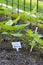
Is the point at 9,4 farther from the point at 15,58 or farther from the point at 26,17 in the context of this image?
the point at 15,58

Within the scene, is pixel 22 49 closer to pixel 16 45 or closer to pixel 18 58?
pixel 16 45

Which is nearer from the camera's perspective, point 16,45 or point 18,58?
point 18,58

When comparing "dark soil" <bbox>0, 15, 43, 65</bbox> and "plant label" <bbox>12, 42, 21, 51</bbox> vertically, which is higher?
"plant label" <bbox>12, 42, 21, 51</bbox>

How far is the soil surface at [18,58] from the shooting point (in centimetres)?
194

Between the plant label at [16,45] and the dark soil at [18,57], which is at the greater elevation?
the plant label at [16,45]

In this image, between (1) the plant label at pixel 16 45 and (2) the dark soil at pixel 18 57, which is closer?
(2) the dark soil at pixel 18 57

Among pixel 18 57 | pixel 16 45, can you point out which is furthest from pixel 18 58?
pixel 16 45

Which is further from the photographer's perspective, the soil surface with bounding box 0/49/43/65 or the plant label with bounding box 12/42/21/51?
the plant label with bounding box 12/42/21/51

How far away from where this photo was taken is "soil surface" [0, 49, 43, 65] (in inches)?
76.2

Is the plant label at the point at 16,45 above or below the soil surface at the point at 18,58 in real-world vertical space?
above

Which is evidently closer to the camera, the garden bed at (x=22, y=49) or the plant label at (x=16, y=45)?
the garden bed at (x=22, y=49)

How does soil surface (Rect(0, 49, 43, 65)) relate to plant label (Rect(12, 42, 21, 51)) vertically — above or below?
below

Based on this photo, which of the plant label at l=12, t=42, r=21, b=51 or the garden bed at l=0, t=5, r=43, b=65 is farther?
the plant label at l=12, t=42, r=21, b=51

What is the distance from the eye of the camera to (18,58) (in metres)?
2.01
